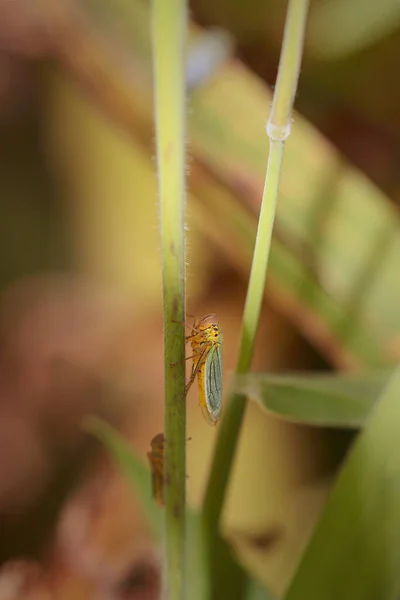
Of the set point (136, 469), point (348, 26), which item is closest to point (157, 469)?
point (136, 469)

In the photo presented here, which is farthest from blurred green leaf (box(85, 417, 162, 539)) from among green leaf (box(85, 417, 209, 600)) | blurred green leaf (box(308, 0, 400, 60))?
blurred green leaf (box(308, 0, 400, 60))

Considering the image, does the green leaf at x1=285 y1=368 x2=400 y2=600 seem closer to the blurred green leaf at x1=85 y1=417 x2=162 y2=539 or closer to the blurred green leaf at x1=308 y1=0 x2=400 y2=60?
the blurred green leaf at x1=85 y1=417 x2=162 y2=539

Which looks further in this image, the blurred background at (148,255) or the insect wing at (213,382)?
the blurred background at (148,255)

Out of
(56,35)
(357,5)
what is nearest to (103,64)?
(56,35)

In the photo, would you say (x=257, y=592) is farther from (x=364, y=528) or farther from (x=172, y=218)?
(x=172, y=218)

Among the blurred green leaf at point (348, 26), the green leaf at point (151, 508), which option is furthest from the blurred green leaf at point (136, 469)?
the blurred green leaf at point (348, 26)

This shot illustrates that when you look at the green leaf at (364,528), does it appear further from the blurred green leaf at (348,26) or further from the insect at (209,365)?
the blurred green leaf at (348,26)

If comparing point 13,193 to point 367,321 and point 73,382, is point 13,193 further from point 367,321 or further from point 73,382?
point 367,321
